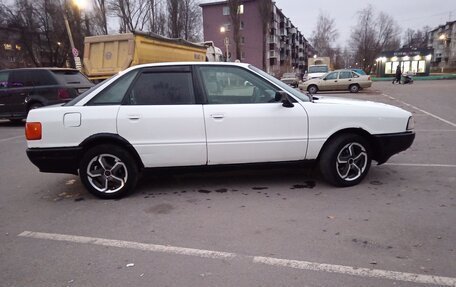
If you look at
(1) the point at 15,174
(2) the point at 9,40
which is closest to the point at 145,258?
(1) the point at 15,174

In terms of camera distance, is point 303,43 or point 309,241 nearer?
point 309,241

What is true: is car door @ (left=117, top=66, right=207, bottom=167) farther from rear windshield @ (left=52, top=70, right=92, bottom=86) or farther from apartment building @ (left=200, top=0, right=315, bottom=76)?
apartment building @ (left=200, top=0, right=315, bottom=76)

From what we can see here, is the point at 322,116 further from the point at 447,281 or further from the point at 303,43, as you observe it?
the point at 303,43

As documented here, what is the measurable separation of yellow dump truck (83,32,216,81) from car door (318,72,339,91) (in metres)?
12.7

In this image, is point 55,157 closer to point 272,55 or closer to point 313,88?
point 313,88

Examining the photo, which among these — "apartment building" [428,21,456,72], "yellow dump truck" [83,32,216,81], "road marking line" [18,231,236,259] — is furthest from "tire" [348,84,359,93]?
"apartment building" [428,21,456,72]

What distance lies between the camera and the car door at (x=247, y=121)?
4.37 metres

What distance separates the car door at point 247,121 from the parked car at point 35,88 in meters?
7.89

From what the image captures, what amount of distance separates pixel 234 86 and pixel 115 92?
5.11 feet

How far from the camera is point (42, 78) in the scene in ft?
35.9

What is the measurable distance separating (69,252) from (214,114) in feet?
7.31

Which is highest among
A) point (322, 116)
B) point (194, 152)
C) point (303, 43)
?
point (303, 43)

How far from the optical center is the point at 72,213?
411cm

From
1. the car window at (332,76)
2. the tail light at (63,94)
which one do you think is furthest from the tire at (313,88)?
the tail light at (63,94)
